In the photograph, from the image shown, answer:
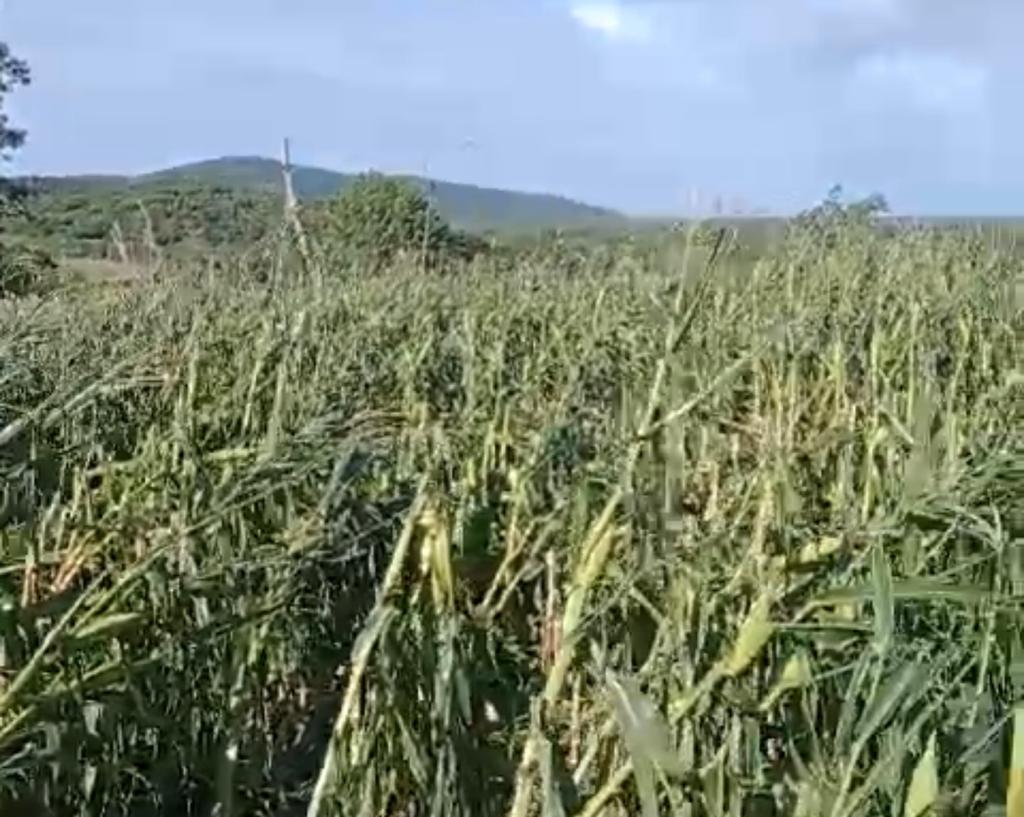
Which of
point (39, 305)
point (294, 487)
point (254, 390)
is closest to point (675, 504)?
point (294, 487)

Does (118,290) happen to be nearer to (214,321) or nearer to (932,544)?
(214,321)

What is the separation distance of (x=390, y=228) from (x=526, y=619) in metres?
7.77

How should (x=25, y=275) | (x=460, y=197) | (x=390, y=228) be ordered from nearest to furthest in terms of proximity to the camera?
(x=25, y=275) < (x=460, y=197) < (x=390, y=228)

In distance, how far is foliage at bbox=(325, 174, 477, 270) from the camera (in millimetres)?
8148

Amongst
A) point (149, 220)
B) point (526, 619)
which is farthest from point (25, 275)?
point (526, 619)

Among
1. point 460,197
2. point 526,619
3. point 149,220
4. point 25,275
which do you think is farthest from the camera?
point 460,197

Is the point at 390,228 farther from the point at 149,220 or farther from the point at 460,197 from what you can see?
the point at 149,220

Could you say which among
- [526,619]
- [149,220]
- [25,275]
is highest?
[149,220]

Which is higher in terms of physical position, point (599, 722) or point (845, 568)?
point (845, 568)

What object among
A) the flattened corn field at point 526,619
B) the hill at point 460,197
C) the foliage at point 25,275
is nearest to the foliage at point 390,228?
the hill at point 460,197

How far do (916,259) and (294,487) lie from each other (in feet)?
16.9

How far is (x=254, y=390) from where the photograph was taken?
2920 mm

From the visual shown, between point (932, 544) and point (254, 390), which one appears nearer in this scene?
point (932, 544)

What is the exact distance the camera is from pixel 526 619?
1.81m
